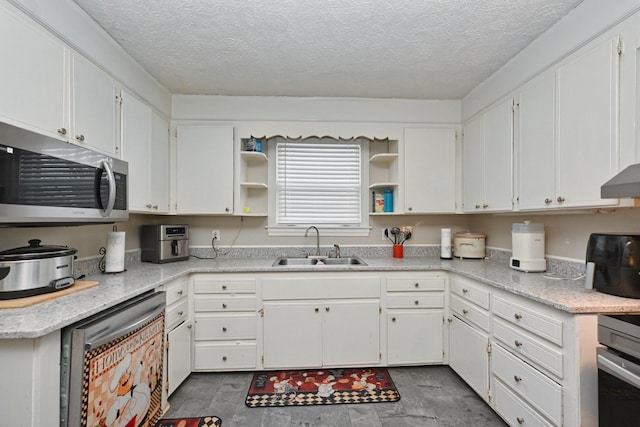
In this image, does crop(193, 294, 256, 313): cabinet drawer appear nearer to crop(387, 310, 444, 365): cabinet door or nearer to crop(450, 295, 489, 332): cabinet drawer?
crop(387, 310, 444, 365): cabinet door

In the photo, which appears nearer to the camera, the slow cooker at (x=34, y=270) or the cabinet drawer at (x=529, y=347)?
the slow cooker at (x=34, y=270)

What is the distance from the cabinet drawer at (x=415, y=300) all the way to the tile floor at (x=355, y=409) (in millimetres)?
559

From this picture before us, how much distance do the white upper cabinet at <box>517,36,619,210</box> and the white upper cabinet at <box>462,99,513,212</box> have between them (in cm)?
13

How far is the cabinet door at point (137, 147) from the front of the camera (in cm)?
214

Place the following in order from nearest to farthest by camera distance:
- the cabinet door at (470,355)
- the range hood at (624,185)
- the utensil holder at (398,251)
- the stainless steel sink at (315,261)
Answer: the range hood at (624,185) → the cabinet door at (470,355) → the stainless steel sink at (315,261) → the utensil holder at (398,251)

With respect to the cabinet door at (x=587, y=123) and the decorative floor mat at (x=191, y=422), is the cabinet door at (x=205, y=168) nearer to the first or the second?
the decorative floor mat at (x=191, y=422)

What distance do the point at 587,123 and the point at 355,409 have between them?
2157mm

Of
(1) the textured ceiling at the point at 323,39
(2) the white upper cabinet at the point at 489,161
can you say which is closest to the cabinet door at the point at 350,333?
(2) the white upper cabinet at the point at 489,161

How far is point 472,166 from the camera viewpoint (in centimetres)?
273

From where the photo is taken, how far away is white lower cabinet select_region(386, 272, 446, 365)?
2504 mm

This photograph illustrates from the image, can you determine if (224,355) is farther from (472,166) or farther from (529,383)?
(472,166)

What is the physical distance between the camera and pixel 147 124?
94.3 inches

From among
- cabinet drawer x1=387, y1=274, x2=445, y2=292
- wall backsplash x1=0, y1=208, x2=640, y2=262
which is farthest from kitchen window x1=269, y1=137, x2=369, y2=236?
cabinet drawer x1=387, y1=274, x2=445, y2=292

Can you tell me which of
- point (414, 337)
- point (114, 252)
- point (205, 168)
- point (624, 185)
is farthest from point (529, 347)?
point (205, 168)
